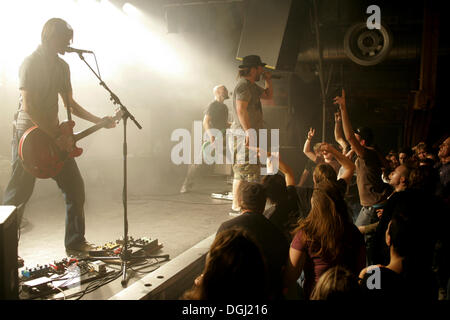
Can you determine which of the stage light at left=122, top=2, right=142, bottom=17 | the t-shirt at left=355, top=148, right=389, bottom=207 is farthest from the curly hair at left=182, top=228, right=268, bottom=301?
the stage light at left=122, top=2, right=142, bottom=17

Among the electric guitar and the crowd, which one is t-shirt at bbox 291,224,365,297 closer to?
the crowd

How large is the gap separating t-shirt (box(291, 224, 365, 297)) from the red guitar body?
1.99 metres

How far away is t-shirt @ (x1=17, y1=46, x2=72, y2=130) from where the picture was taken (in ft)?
9.48

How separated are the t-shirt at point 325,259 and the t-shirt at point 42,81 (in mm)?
2193

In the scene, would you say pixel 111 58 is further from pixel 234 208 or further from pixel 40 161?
pixel 40 161

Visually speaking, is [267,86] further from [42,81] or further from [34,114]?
[34,114]

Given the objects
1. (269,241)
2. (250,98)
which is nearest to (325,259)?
(269,241)

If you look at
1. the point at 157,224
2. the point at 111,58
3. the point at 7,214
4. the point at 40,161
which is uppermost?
the point at 111,58

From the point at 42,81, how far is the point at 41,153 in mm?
569

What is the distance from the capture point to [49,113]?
120 inches

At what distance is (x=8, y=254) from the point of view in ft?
6.32

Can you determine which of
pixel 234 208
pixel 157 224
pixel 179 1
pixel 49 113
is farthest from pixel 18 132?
pixel 179 1

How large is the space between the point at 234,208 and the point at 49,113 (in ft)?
7.73

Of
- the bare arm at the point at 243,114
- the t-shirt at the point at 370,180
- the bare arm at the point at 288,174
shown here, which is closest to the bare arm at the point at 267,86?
the bare arm at the point at 243,114
